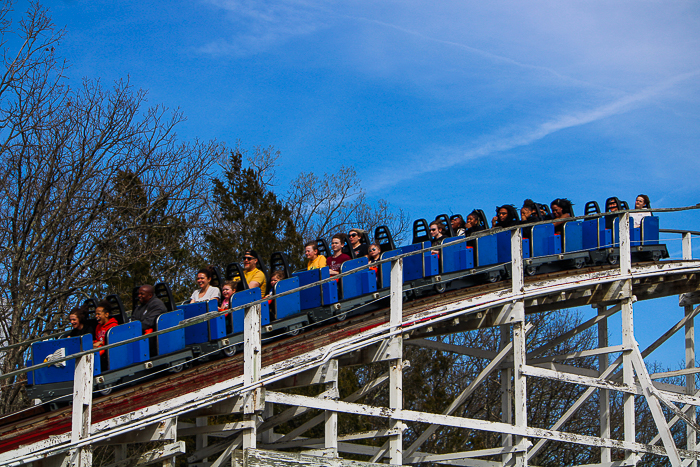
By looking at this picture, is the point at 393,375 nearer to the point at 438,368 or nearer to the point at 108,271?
the point at 108,271

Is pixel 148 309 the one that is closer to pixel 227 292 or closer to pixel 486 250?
pixel 227 292

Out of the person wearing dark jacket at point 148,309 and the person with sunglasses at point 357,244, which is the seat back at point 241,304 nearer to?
the person wearing dark jacket at point 148,309

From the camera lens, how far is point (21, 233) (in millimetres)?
16250

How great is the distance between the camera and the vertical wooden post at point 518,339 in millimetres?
10039

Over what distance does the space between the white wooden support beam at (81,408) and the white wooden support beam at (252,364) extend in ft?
4.84

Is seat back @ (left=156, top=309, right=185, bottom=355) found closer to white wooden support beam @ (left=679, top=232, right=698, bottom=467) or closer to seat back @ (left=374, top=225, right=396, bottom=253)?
seat back @ (left=374, top=225, right=396, bottom=253)

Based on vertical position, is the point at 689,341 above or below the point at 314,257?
below

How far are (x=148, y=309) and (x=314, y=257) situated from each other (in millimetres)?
2520

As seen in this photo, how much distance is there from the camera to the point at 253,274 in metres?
10.6

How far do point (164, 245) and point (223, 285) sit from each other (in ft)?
31.4

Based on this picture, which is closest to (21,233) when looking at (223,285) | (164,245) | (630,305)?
(164,245)

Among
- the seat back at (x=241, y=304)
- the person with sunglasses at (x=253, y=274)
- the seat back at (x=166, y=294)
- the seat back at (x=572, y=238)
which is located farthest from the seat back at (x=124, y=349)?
the seat back at (x=572, y=238)

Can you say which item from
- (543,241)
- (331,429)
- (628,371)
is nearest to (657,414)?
(628,371)

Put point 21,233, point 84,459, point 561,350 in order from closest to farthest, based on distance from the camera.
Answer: point 84,459
point 21,233
point 561,350
